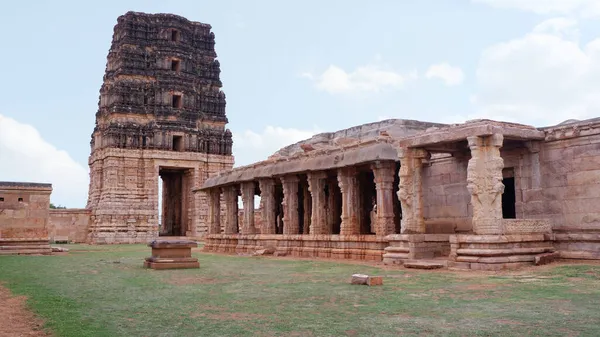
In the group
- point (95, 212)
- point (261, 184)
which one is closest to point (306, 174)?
point (261, 184)

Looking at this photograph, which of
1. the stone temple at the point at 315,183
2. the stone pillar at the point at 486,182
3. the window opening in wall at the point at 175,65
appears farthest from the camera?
the window opening in wall at the point at 175,65

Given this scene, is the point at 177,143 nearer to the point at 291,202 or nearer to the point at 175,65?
the point at 175,65

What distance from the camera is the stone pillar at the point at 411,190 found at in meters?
15.7

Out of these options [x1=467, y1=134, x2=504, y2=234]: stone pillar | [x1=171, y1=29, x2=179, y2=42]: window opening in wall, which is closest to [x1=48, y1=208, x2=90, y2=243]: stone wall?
[x1=171, y1=29, x2=179, y2=42]: window opening in wall

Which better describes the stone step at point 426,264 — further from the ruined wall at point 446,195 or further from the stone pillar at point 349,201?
the stone pillar at point 349,201

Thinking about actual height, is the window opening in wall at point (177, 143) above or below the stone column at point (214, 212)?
above

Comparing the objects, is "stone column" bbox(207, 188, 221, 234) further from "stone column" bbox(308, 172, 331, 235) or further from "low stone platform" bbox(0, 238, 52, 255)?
"stone column" bbox(308, 172, 331, 235)

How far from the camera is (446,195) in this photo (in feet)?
58.3

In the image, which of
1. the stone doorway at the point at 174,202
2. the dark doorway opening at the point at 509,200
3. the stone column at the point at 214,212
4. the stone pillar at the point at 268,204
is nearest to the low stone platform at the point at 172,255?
the stone pillar at the point at 268,204

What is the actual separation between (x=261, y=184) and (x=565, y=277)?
14343 mm

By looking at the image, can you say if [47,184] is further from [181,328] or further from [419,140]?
[181,328]

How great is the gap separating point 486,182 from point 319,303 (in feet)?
22.4

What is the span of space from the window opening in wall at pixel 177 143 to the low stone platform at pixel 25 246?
2052cm

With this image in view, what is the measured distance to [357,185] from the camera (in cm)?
1944
